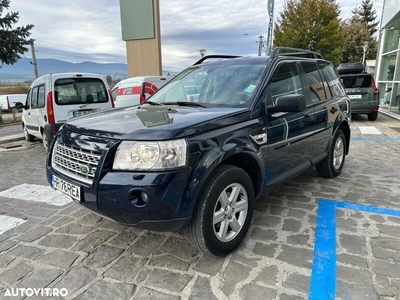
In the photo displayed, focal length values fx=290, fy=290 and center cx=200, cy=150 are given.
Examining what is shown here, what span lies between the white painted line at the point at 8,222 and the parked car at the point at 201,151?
2.88ft

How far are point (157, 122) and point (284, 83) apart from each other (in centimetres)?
163

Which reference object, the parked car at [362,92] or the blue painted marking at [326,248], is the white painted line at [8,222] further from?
the parked car at [362,92]

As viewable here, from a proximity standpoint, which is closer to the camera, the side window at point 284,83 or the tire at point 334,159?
A: the side window at point 284,83

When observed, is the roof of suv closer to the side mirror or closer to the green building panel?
the side mirror

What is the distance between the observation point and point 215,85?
3.16m

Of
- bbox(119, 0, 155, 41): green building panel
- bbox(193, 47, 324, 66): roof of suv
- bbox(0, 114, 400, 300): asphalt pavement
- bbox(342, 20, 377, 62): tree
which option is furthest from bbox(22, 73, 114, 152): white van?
bbox(342, 20, 377, 62): tree

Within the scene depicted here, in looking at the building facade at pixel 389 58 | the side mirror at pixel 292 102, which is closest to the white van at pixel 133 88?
the side mirror at pixel 292 102

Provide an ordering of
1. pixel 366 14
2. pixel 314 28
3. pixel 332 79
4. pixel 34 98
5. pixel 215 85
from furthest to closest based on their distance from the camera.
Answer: pixel 366 14
pixel 314 28
pixel 34 98
pixel 332 79
pixel 215 85

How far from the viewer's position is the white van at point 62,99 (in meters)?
6.26

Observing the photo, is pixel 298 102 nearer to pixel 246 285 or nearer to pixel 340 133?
pixel 246 285

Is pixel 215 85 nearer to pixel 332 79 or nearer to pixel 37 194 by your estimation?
pixel 332 79

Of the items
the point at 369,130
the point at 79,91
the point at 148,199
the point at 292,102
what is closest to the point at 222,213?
the point at 148,199

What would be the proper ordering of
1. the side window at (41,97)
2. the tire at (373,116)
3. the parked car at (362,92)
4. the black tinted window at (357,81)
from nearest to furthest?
the side window at (41,97) < the parked car at (362,92) < the black tinted window at (357,81) < the tire at (373,116)

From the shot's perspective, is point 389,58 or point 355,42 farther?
point 355,42
